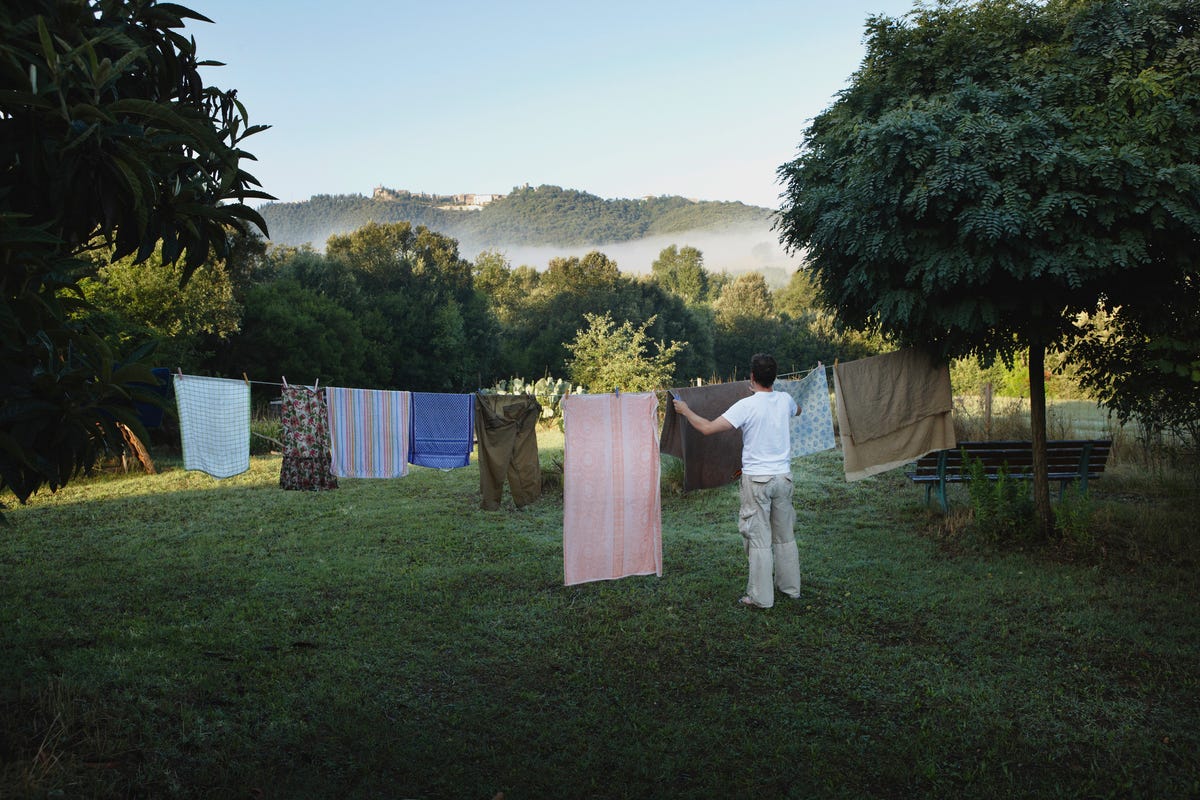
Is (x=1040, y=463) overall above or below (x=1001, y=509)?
above

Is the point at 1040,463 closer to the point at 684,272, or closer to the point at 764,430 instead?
the point at 764,430

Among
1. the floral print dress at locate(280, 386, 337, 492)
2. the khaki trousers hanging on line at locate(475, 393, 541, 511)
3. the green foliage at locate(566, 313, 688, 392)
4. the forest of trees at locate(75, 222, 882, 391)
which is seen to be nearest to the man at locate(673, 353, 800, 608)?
the khaki trousers hanging on line at locate(475, 393, 541, 511)

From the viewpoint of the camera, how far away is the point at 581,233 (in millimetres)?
133375

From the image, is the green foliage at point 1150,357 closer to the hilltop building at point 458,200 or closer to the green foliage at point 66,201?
the green foliage at point 66,201

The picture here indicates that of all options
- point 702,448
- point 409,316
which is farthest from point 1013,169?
point 409,316

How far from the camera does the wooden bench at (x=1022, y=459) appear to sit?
359 inches

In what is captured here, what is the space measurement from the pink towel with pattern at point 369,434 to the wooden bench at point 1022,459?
640 centimetres

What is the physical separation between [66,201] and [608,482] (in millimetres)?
4716

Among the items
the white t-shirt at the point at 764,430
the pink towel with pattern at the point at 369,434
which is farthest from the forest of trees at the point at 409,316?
the white t-shirt at the point at 764,430

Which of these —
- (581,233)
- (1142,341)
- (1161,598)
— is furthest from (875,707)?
(581,233)

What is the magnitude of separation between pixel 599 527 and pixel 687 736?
275cm

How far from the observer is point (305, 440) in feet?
33.1

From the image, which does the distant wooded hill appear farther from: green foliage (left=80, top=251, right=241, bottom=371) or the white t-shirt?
→ the white t-shirt

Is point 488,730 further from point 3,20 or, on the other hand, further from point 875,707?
point 3,20
